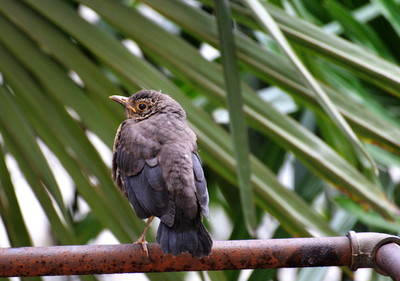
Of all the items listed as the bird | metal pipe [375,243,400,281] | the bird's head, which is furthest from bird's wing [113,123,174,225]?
metal pipe [375,243,400,281]

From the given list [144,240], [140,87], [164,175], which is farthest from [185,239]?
[140,87]

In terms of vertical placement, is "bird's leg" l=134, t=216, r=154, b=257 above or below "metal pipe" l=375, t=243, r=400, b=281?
below

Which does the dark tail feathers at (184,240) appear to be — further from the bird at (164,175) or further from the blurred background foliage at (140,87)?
the blurred background foliage at (140,87)

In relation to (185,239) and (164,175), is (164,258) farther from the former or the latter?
(164,175)

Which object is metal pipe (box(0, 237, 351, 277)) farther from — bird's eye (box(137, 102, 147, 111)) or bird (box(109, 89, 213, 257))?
bird's eye (box(137, 102, 147, 111))

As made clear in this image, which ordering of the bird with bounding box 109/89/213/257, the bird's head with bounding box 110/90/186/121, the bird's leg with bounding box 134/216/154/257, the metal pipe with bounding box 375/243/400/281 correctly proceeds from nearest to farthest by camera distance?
the metal pipe with bounding box 375/243/400/281 < the bird's leg with bounding box 134/216/154/257 < the bird with bounding box 109/89/213/257 < the bird's head with bounding box 110/90/186/121

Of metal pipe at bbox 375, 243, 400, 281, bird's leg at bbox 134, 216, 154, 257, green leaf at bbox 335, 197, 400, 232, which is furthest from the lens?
green leaf at bbox 335, 197, 400, 232

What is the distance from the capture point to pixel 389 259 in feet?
4.55

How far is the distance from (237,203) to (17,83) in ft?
4.44

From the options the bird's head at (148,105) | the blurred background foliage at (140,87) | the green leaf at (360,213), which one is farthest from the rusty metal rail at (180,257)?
the green leaf at (360,213)

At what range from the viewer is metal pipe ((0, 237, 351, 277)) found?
1394 millimetres

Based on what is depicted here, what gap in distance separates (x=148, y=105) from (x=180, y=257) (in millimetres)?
702

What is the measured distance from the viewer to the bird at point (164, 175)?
5.49 feet

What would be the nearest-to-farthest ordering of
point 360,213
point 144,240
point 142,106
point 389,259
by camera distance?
1. point 389,259
2. point 144,240
3. point 142,106
4. point 360,213
